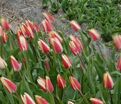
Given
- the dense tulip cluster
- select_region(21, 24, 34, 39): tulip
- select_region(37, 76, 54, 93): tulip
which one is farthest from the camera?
select_region(21, 24, 34, 39): tulip

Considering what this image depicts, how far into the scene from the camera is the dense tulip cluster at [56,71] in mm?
2904

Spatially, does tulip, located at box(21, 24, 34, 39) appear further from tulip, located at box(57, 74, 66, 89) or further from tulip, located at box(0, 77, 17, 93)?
tulip, located at box(0, 77, 17, 93)

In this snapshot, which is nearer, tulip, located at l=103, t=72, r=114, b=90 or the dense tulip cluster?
tulip, located at l=103, t=72, r=114, b=90

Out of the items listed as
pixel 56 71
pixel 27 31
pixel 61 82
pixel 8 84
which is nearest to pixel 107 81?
pixel 61 82

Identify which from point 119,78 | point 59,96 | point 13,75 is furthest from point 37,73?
point 119,78

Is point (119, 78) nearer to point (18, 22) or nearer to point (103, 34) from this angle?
point (103, 34)

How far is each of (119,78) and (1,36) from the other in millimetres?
1071

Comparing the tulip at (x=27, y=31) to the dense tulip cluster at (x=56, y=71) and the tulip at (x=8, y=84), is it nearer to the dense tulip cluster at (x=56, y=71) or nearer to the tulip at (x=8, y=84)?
the dense tulip cluster at (x=56, y=71)

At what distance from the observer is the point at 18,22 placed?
6566 millimetres

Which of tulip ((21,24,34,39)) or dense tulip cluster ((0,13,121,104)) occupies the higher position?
tulip ((21,24,34,39))

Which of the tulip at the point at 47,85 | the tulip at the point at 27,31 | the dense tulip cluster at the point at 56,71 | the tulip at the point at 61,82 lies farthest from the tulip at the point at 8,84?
the tulip at the point at 27,31

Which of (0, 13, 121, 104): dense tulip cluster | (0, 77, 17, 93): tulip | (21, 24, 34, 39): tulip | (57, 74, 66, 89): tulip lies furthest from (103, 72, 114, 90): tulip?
(21, 24, 34, 39): tulip

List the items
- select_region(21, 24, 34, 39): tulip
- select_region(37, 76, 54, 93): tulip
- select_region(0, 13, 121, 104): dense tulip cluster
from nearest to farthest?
1. select_region(37, 76, 54, 93): tulip
2. select_region(0, 13, 121, 104): dense tulip cluster
3. select_region(21, 24, 34, 39): tulip

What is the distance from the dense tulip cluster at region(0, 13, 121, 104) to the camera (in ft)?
9.53
